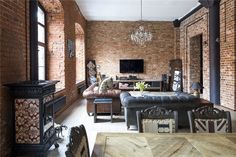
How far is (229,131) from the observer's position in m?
2.47

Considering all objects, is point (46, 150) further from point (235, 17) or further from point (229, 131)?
point (235, 17)

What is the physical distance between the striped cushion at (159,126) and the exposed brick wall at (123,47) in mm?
10553

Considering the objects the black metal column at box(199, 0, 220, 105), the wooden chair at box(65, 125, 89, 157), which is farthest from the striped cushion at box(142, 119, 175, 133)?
the black metal column at box(199, 0, 220, 105)

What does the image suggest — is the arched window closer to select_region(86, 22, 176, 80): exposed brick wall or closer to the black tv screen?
select_region(86, 22, 176, 80): exposed brick wall

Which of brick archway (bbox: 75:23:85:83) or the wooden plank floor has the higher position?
brick archway (bbox: 75:23:85:83)

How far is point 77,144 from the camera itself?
1548mm

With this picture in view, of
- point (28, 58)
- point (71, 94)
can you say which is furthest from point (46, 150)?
point (71, 94)

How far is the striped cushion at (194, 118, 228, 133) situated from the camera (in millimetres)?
2494

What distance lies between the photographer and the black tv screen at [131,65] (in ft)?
42.4

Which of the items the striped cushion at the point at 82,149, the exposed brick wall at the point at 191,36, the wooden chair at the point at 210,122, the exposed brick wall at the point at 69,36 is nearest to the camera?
the striped cushion at the point at 82,149

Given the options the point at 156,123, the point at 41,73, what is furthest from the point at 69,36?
the point at 156,123

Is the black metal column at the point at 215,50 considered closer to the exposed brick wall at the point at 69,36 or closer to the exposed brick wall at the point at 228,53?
the exposed brick wall at the point at 228,53

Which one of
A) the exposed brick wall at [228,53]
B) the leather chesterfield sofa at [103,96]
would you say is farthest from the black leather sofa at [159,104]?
the exposed brick wall at [228,53]

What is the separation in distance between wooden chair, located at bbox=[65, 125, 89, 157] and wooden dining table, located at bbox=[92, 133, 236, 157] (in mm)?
114
